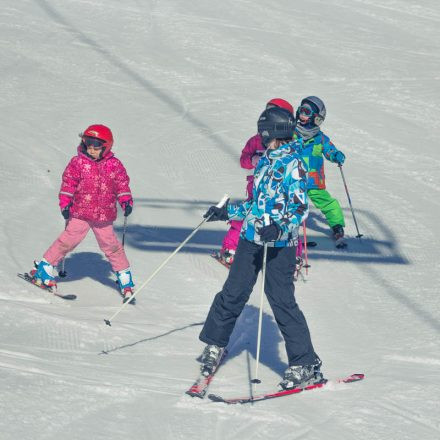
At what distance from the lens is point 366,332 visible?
25.6 ft

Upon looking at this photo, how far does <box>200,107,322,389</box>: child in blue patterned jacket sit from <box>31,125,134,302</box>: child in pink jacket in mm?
1394

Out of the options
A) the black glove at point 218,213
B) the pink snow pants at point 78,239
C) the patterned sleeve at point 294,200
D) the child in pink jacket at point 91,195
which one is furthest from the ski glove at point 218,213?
the pink snow pants at point 78,239

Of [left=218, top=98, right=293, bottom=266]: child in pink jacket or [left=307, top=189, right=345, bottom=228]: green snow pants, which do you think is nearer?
[left=218, top=98, right=293, bottom=266]: child in pink jacket

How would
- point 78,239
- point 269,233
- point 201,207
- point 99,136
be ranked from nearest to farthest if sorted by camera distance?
point 269,233 → point 99,136 → point 78,239 → point 201,207

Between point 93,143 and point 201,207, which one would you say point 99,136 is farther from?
point 201,207

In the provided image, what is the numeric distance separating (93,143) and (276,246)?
1.91m

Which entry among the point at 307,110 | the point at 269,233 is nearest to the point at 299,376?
the point at 269,233

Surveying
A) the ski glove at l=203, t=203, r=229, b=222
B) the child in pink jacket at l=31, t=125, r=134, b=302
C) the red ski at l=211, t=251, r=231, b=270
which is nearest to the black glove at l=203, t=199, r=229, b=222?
the ski glove at l=203, t=203, r=229, b=222

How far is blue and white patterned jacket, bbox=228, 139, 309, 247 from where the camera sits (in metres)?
6.12

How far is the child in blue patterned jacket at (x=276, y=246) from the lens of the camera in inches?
241

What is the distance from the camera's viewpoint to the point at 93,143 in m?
7.41

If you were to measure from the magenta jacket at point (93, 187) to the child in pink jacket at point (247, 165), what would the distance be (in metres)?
1.24

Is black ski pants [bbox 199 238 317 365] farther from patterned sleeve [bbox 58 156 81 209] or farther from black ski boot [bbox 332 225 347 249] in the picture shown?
black ski boot [bbox 332 225 347 249]

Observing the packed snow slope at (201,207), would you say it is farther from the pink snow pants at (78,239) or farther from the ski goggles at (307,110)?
the ski goggles at (307,110)
